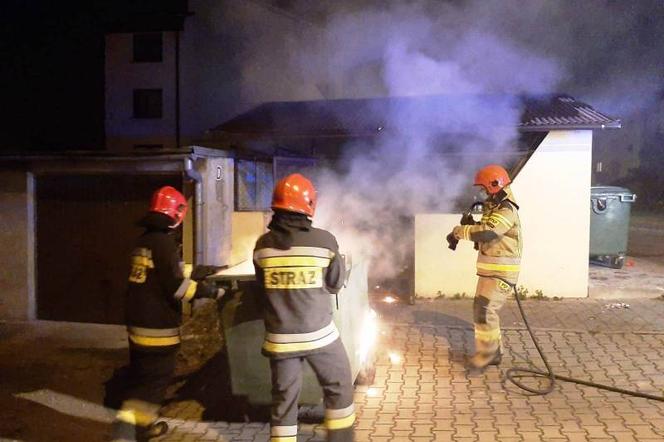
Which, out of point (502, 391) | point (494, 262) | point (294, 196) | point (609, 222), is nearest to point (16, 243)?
point (294, 196)

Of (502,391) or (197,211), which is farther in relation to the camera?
(197,211)

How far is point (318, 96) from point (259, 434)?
15351mm

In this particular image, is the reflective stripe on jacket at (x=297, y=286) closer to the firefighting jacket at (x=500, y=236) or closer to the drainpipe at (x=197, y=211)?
the firefighting jacket at (x=500, y=236)

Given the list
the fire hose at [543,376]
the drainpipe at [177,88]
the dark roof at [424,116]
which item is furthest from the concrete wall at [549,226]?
the drainpipe at [177,88]

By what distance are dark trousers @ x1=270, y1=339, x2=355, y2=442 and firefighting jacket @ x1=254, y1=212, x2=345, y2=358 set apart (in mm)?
77

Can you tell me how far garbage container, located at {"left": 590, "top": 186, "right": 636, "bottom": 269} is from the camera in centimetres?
1184

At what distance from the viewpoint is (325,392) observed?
392 cm

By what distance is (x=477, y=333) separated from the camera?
19.3 feet

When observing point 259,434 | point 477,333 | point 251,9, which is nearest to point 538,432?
point 477,333

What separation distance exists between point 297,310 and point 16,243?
239 inches

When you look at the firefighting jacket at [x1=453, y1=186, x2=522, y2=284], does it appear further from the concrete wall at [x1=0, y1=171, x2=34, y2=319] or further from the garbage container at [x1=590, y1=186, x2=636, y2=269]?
the garbage container at [x1=590, y1=186, x2=636, y2=269]

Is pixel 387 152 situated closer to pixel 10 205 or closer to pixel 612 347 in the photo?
pixel 612 347

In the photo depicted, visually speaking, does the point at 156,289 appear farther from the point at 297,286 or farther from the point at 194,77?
the point at 194,77

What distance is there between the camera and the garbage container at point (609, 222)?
38.9 ft
